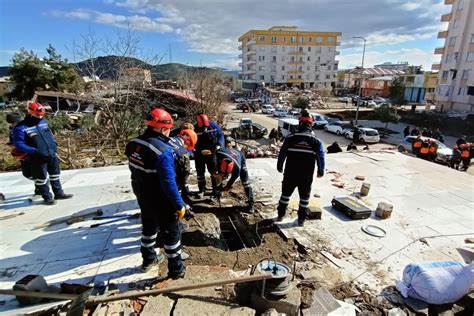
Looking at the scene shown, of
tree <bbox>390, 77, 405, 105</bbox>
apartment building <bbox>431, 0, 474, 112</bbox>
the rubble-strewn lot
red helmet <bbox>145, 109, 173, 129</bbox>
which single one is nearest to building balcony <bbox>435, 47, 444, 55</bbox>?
apartment building <bbox>431, 0, 474, 112</bbox>

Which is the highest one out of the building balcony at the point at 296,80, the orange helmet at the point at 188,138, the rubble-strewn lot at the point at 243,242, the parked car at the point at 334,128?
the building balcony at the point at 296,80

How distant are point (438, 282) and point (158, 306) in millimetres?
2644

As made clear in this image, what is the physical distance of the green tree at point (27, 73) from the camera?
24500 millimetres

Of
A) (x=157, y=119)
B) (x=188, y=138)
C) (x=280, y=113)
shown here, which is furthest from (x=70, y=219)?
(x=280, y=113)

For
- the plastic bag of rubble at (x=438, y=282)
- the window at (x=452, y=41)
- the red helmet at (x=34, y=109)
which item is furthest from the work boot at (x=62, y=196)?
the window at (x=452, y=41)

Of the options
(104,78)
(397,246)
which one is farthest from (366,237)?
(104,78)

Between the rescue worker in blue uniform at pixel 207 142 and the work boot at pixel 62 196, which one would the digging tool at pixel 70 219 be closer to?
the work boot at pixel 62 196

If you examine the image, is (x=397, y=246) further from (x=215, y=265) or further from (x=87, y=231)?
(x=87, y=231)

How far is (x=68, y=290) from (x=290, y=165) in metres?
3.15

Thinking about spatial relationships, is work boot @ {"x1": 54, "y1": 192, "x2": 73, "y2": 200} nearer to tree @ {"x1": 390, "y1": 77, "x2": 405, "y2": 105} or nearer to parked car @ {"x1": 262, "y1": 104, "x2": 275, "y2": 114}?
parked car @ {"x1": 262, "y1": 104, "x2": 275, "y2": 114}

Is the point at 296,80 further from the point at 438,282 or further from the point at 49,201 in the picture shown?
the point at 438,282

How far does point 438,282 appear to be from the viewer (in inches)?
102

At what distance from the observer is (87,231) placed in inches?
157

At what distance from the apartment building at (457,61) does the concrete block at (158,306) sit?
37536 millimetres
